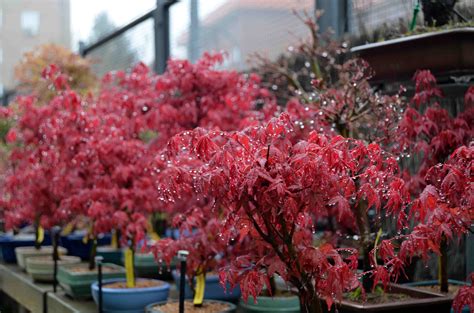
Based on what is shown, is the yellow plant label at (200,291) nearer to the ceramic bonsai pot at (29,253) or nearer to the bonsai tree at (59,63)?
the ceramic bonsai pot at (29,253)

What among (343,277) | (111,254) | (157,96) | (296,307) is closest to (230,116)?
(157,96)

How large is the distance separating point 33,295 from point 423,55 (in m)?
3.91

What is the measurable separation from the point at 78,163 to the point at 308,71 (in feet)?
7.34

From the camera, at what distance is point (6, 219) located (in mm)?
7742

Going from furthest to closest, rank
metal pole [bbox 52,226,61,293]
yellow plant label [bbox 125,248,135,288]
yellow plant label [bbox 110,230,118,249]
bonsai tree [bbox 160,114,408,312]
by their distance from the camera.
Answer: yellow plant label [bbox 110,230,118,249]
metal pole [bbox 52,226,61,293]
yellow plant label [bbox 125,248,135,288]
bonsai tree [bbox 160,114,408,312]

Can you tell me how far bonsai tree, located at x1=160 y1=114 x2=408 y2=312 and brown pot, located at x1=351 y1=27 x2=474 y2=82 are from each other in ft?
3.89

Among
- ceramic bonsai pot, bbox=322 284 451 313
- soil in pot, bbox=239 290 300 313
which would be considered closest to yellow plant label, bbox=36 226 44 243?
soil in pot, bbox=239 290 300 313

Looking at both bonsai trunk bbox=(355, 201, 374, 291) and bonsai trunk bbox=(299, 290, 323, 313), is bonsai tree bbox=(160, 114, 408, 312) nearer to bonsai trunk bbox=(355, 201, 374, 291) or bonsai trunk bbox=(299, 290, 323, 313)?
bonsai trunk bbox=(299, 290, 323, 313)

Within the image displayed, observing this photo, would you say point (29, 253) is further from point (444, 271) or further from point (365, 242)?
A: point (444, 271)

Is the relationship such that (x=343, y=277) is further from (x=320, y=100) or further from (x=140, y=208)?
(x=140, y=208)

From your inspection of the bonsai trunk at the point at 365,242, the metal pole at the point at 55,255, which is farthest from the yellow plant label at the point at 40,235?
the bonsai trunk at the point at 365,242

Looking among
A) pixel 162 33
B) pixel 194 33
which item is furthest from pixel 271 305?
pixel 162 33

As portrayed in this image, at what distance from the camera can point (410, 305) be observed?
13.3 feet

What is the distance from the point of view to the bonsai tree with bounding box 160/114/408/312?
3.19 meters
